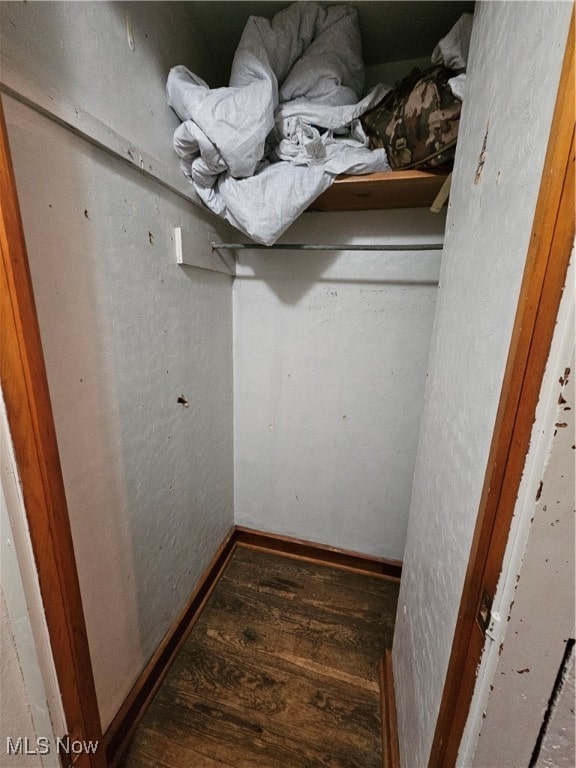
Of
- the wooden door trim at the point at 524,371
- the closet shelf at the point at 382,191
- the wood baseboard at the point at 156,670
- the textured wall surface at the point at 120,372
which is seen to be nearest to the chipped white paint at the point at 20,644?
the textured wall surface at the point at 120,372

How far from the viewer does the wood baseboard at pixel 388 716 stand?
877 millimetres

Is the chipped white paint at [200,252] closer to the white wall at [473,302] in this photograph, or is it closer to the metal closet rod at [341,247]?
the metal closet rod at [341,247]

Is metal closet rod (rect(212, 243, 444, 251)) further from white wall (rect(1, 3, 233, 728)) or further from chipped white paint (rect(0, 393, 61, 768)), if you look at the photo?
chipped white paint (rect(0, 393, 61, 768))

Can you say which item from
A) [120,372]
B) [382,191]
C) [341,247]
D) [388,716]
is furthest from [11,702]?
[382,191]

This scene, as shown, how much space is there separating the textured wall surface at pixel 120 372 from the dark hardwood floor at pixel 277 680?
174mm

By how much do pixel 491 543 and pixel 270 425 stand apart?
117cm

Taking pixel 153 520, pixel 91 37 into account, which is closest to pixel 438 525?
pixel 153 520

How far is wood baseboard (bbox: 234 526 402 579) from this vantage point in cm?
149

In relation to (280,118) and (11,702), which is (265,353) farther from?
(11,702)

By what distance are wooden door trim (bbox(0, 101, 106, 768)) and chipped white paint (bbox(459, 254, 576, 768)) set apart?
0.67 metres

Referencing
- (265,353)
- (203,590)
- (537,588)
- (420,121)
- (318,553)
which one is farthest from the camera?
(318,553)

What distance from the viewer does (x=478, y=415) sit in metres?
0.49

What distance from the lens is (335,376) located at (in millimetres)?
1388
